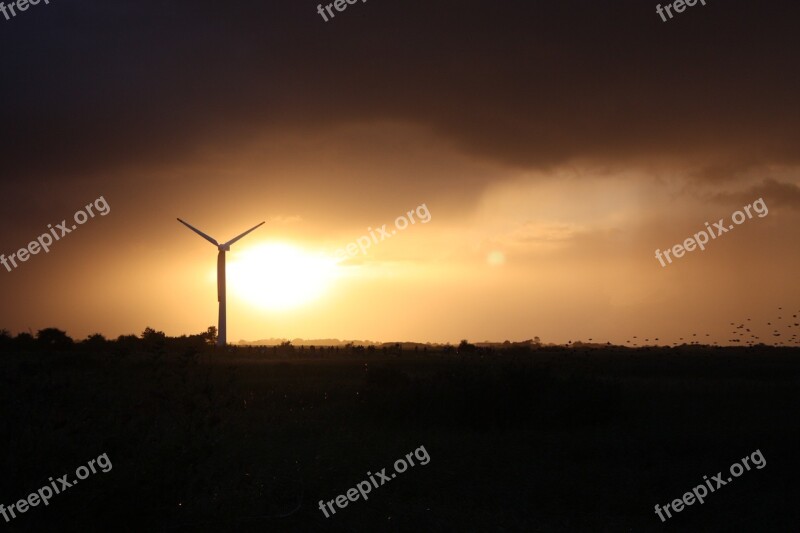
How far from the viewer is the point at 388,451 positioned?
915 inches

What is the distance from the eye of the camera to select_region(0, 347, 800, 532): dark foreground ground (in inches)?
543

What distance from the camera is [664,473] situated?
21016mm

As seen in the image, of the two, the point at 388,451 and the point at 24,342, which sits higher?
the point at 24,342

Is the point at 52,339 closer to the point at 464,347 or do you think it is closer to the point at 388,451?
the point at 464,347

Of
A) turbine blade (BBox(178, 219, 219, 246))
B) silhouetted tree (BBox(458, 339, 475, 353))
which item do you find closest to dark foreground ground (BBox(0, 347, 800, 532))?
turbine blade (BBox(178, 219, 219, 246))

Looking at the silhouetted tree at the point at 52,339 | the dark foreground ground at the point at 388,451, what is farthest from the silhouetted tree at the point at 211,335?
the dark foreground ground at the point at 388,451

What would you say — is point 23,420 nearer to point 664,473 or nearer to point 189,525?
point 189,525

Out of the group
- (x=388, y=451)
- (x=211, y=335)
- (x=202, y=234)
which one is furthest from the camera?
(x=211, y=335)

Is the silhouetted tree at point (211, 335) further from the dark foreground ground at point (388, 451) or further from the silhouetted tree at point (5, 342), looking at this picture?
the dark foreground ground at point (388, 451)

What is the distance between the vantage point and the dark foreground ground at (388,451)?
13.8m

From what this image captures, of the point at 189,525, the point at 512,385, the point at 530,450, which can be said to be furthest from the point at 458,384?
the point at 189,525

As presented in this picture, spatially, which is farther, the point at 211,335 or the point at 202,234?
the point at 211,335

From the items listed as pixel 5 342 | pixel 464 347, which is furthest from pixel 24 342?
pixel 464 347

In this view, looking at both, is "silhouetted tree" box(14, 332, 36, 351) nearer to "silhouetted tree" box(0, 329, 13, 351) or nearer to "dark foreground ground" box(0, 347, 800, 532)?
"silhouetted tree" box(0, 329, 13, 351)
